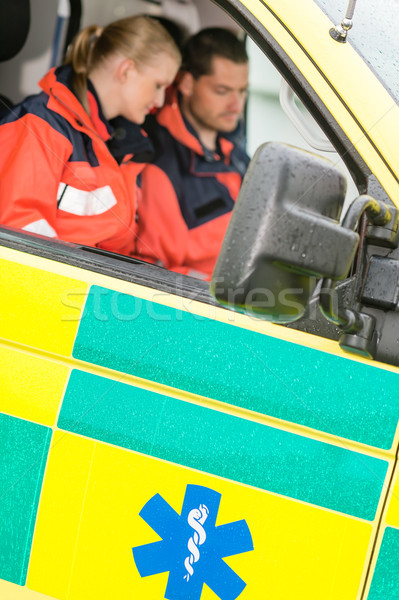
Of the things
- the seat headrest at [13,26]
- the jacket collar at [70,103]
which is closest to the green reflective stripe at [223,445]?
the jacket collar at [70,103]

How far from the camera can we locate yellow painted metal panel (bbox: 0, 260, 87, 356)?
1473mm

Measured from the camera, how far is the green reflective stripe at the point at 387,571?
137 cm

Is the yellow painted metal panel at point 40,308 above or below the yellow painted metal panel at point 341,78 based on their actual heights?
below

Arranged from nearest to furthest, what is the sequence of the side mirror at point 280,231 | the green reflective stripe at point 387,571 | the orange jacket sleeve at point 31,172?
the side mirror at point 280,231 → the green reflective stripe at point 387,571 → the orange jacket sleeve at point 31,172

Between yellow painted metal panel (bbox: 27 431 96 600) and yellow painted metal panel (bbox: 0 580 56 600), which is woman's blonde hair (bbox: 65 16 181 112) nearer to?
yellow painted metal panel (bbox: 27 431 96 600)

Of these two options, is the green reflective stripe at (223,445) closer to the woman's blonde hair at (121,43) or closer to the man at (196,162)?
the man at (196,162)

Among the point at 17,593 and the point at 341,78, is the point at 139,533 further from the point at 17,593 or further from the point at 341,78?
the point at 341,78

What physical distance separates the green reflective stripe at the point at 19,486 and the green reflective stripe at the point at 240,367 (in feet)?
0.68

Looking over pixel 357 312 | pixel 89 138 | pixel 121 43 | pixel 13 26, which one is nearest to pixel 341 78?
pixel 357 312

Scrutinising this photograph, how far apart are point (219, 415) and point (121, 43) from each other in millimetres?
1969

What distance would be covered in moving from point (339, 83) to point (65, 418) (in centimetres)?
94

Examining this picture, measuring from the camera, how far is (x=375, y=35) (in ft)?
5.28

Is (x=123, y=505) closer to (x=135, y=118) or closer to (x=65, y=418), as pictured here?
(x=65, y=418)

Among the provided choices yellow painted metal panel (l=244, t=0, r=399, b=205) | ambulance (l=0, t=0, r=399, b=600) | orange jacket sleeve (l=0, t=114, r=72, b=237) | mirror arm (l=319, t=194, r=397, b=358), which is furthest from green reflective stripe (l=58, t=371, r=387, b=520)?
orange jacket sleeve (l=0, t=114, r=72, b=237)
